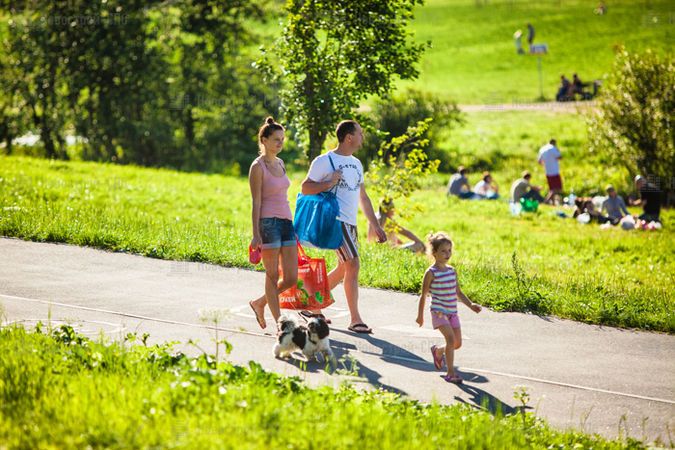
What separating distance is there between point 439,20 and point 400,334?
73.8 meters

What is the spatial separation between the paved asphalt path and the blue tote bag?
994 millimetres

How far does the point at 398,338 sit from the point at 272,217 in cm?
182

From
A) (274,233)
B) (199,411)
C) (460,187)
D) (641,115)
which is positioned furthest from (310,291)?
(641,115)

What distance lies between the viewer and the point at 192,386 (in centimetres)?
695

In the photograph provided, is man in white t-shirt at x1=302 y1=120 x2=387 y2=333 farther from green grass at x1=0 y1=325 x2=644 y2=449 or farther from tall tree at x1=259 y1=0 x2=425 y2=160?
tall tree at x1=259 y1=0 x2=425 y2=160

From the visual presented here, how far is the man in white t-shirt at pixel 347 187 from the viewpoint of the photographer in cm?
977

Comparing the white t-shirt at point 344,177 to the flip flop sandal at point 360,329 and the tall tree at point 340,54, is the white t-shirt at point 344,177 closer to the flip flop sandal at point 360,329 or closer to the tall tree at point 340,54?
the flip flop sandal at point 360,329

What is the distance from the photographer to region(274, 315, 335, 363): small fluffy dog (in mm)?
8766

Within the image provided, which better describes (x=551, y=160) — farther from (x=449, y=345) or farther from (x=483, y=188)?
(x=449, y=345)

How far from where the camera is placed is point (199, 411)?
21.5 ft

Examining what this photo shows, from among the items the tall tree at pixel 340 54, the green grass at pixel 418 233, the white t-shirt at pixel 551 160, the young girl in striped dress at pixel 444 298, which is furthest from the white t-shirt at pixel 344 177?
the white t-shirt at pixel 551 160

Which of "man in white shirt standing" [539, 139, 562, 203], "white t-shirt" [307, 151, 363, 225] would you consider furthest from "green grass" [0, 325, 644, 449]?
"man in white shirt standing" [539, 139, 562, 203]

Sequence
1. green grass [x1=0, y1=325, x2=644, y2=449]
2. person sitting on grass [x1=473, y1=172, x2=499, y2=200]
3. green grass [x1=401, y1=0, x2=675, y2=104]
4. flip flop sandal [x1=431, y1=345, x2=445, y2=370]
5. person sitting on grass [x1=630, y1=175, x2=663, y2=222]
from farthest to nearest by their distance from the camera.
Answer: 1. green grass [x1=401, y1=0, x2=675, y2=104]
2. person sitting on grass [x1=473, y1=172, x2=499, y2=200]
3. person sitting on grass [x1=630, y1=175, x2=663, y2=222]
4. flip flop sandal [x1=431, y1=345, x2=445, y2=370]
5. green grass [x1=0, y1=325, x2=644, y2=449]

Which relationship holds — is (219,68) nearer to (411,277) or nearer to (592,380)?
(411,277)
